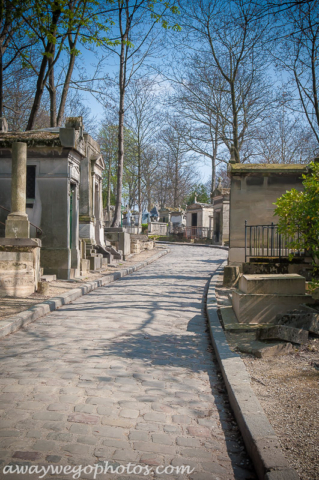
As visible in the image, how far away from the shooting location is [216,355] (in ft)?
17.0

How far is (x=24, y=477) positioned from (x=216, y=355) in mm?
3097

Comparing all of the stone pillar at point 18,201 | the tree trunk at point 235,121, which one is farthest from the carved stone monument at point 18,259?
the tree trunk at point 235,121

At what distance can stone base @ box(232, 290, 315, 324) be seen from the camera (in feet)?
20.5

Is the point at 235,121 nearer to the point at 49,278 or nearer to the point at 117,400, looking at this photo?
the point at 49,278

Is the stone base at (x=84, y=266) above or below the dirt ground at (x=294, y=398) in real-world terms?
above

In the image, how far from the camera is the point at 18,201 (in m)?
9.41

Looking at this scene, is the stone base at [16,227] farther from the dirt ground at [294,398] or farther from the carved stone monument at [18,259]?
the dirt ground at [294,398]

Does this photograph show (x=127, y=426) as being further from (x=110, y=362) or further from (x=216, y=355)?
(x=216, y=355)

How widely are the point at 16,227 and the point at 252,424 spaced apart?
757cm

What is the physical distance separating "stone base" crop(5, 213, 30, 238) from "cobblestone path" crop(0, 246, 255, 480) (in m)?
2.98

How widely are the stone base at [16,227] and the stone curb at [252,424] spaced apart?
592cm

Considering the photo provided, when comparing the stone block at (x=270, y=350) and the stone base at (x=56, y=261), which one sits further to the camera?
the stone base at (x=56, y=261)

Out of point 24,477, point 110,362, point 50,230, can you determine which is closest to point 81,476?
point 24,477

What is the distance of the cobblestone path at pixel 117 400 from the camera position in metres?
2.76
